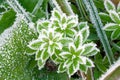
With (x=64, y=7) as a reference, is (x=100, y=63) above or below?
below

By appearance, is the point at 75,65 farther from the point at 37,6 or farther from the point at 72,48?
the point at 37,6

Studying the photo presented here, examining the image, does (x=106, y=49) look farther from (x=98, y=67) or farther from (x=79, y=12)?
(x=79, y=12)

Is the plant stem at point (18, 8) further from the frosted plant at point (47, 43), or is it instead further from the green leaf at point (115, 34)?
the green leaf at point (115, 34)

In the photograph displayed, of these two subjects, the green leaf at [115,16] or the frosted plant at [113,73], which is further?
the green leaf at [115,16]

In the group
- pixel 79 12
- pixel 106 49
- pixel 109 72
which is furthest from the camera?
pixel 79 12

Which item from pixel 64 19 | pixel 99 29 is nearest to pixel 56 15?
pixel 64 19

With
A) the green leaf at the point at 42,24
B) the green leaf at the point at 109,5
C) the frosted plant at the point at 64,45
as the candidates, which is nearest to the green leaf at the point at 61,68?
the frosted plant at the point at 64,45

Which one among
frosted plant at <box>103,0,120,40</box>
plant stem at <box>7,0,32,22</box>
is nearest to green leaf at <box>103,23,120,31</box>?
frosted plant at <box>103,0,120,40</box>

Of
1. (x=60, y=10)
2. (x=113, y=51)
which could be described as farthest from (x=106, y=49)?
(x=60, y=10)
